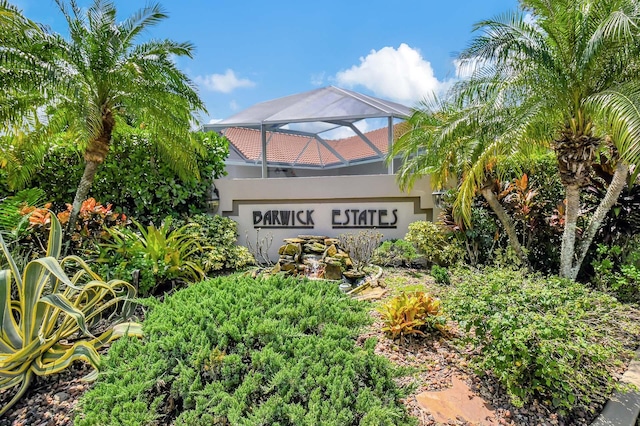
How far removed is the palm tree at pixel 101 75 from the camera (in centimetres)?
525

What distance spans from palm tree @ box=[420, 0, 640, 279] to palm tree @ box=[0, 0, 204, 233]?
17.5 ft

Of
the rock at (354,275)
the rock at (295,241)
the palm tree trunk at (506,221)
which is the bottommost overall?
the rock at (354,275)

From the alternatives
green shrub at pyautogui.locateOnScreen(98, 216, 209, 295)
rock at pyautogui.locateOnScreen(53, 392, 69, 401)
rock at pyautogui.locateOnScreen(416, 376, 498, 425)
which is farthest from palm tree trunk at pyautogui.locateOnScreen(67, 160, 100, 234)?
rock at pyautogui.locateOnScreen(416, 376, 498, 425)

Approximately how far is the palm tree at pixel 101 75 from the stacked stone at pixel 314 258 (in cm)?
331

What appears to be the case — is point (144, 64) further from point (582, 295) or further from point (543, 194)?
point (543, 194)

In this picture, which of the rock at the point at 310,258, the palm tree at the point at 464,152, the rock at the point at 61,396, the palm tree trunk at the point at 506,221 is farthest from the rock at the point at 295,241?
the rock at the point at 61,396

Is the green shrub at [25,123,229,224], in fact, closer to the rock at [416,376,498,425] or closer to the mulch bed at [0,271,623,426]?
the mulch bed at [0,271,623,426]

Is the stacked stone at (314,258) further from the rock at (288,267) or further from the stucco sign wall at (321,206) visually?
the stucco sign wall at (321,206)

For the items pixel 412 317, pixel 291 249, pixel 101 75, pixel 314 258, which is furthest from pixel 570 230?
pixel 101 75

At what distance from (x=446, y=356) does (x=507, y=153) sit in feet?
13.2

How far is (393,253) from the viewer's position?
24.4 ft

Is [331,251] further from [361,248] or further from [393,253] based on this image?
[393,253]

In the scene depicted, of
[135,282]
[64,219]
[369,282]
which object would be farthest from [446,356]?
[64,219]

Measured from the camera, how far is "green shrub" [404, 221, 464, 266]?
6.93 meters
